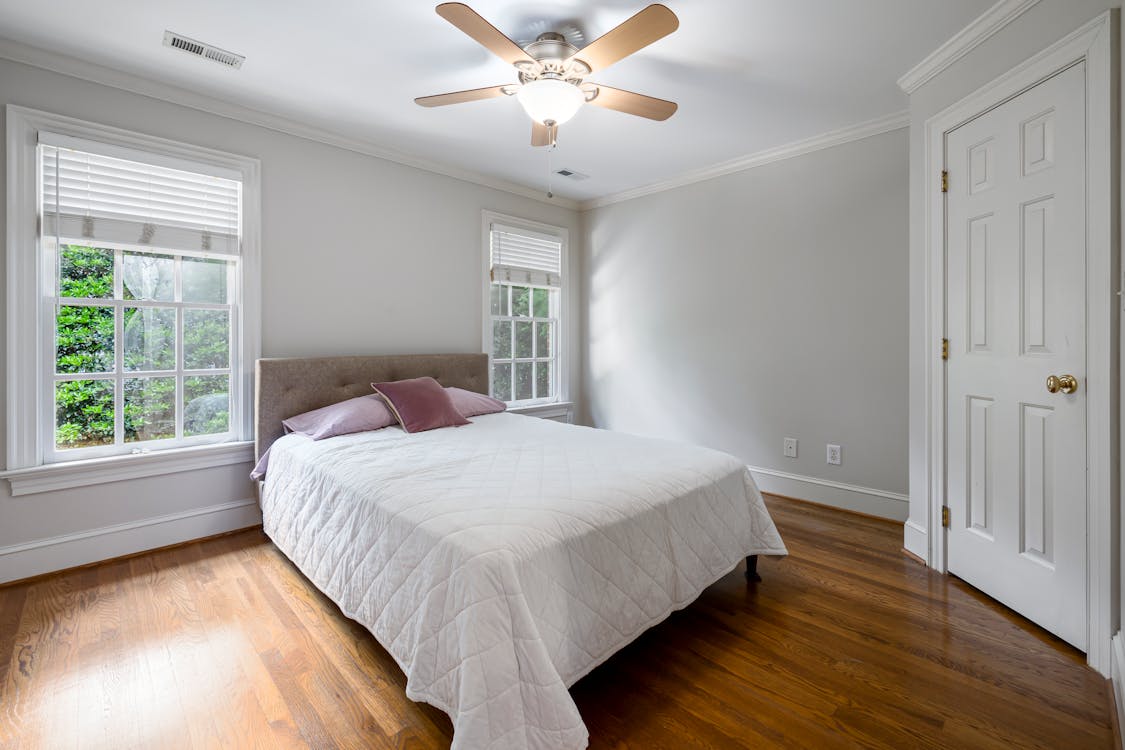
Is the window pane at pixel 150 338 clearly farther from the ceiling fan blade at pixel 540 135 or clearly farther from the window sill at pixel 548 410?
the window sill at pixel 548 410

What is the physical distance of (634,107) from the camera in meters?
2.28

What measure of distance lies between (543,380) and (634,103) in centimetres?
273

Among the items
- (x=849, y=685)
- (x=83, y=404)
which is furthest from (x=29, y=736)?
(x=849, y=685)

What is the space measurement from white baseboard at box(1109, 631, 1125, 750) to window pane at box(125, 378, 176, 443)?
3.87 meters

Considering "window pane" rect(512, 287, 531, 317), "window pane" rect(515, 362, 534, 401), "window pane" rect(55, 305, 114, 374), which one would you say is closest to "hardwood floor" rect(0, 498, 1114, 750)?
"window pane" rect(55, 305, 114, 374)

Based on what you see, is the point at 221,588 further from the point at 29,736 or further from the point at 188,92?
the point at 188,92

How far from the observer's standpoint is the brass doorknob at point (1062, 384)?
1748 mm

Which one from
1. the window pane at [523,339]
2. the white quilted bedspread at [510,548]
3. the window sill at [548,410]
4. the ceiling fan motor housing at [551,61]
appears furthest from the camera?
the window pane at [523,339]

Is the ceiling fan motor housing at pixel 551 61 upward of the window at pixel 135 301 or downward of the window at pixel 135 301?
upward

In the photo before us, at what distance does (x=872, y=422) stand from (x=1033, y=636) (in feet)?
4.76

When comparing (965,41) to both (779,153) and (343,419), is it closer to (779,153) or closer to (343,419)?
(779,153)

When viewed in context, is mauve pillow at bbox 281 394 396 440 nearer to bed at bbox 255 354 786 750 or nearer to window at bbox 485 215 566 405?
bed at bbox 255 354 786 750

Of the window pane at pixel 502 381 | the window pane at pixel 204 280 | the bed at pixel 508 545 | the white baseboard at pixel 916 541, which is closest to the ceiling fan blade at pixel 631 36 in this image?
the bed at pixel 508 545

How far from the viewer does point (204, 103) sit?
2.69 metres
